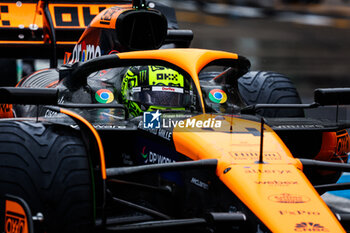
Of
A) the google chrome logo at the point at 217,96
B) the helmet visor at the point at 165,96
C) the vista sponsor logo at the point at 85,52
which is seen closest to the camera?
the helmet visor at the point at 165,96

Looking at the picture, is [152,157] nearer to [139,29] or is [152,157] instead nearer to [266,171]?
[266,171]

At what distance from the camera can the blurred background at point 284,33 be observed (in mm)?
14621

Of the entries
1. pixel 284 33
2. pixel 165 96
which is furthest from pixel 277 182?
pixel 284 33

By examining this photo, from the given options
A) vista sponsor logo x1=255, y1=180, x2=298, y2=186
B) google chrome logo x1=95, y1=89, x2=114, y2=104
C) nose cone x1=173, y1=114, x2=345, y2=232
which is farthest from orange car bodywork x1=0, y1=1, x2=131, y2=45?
vista sponsor logo x1=255, y1=180, x2=298, y2=186

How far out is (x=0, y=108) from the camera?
6266 mm

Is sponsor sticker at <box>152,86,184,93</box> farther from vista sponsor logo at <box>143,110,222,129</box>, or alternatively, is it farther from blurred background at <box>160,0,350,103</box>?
blurred background at <box>160,0,350,103</box>

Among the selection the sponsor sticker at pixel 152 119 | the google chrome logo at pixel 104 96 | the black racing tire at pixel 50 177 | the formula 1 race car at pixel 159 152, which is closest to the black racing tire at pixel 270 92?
the formula 1 race car at pixel 159 152

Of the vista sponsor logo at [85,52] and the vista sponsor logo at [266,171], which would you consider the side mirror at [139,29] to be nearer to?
the vista sponsor logo at [85,52]

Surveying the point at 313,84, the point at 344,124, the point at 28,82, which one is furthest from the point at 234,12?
the point at 344,124

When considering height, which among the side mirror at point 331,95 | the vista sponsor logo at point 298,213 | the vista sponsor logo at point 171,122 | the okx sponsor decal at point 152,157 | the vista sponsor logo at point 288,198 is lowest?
the okx sponsor decal at point 152,157

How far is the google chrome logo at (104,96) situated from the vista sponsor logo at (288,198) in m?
1.93

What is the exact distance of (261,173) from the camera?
351cm

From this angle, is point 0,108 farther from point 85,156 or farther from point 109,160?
point 85,156

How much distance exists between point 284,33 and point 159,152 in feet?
61.1
